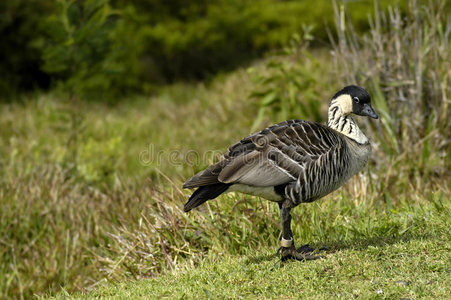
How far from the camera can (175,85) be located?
15.9m

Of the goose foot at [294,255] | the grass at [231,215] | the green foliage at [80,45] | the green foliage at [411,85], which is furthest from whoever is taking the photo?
the green foliage at [80,45]

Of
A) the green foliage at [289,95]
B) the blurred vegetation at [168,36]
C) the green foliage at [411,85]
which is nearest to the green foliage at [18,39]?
the blurred vegetation at [168,36]

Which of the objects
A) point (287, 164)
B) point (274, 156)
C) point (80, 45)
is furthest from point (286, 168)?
point (80, 45)

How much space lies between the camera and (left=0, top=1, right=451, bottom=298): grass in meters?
4.40

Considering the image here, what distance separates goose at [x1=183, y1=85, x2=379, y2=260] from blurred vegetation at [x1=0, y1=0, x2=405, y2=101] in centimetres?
900

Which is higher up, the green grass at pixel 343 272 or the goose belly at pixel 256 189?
the goose belly at pixel 256 189

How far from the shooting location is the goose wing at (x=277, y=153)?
427cm

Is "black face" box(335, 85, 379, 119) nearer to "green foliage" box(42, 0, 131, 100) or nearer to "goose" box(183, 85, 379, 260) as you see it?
"goose" box(183, 85, 379, 260)

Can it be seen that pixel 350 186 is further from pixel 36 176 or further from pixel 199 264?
pixel 36 176

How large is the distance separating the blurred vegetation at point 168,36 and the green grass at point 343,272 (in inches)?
349

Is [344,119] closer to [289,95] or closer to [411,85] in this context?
[411,85]

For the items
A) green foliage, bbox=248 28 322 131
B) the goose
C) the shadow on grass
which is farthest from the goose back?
green foliage, bbox=248 28 322 131

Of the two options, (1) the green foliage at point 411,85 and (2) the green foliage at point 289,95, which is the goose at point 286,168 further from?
(2) the green foliage at point 289,95

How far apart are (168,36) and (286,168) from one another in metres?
11.9
